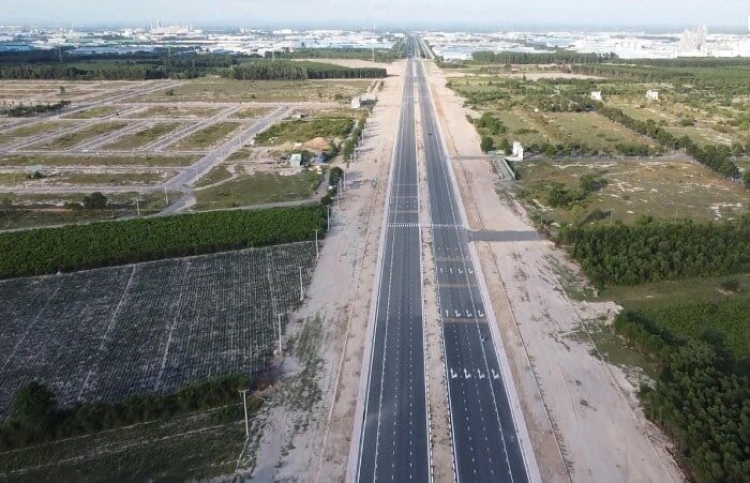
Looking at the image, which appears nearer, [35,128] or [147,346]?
[147,346]

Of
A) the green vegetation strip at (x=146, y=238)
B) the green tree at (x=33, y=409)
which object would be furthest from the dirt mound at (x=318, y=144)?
the green tree at (x=33, y=409)

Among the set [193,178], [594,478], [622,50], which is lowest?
[594,478]

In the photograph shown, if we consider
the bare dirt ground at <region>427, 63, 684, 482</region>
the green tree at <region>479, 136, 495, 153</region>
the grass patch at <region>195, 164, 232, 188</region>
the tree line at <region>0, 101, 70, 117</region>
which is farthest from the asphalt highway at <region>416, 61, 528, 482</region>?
the tree line at <region>0, 101, 70, 117</region>

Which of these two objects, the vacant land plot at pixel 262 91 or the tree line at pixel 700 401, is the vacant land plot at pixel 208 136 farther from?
the tree line at pixel 700 401

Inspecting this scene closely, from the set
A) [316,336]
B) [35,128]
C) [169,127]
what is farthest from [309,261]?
[35,128]

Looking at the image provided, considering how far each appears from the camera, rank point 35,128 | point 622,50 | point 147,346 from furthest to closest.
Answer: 1. point 622,50
2. point 35,128
3. point 147,346

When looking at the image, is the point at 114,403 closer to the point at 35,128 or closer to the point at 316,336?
the point at 316,336

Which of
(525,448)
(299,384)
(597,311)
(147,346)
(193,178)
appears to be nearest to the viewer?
(525,448)

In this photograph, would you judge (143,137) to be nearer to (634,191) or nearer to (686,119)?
(634,191)
